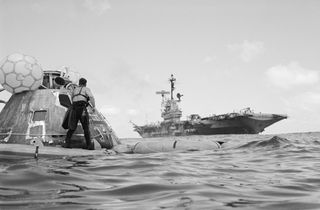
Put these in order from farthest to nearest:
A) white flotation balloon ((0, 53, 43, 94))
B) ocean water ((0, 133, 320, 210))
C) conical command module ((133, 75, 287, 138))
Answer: conical command module ((133, 75, 287, 138))
white flotation balloon ((0, 53, 43, 94))
ocean water ((0, 133, 320, 210))

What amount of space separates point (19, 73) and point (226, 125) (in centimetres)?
7139

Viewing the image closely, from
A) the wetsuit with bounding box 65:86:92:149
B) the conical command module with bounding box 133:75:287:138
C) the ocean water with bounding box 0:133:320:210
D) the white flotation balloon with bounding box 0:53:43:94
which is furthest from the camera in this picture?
the conical command module with bounding box 133:75:287:138

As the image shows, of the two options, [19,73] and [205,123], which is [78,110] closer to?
[19,73]

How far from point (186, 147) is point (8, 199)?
9.26m

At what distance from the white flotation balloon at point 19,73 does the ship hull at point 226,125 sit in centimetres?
6650

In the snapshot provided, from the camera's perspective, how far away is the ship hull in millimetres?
77688

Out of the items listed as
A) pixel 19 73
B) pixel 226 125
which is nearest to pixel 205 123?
pixel 226 125

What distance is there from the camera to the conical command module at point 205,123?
77.2 meters

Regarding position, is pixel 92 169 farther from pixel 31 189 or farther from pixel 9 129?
pixel 9 129

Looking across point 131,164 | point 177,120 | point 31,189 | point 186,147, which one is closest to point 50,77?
point 186,147

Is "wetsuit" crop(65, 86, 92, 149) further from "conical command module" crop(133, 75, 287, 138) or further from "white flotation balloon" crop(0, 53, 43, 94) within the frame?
"conical command module" crop(133, 75, 287, 138)

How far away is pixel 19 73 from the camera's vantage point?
40.4ft

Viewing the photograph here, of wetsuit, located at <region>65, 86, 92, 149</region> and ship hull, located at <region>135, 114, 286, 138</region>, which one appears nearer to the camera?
wetsuit, located at <region>65, 86, 92, 149</region>

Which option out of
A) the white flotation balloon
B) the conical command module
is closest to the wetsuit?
the white flotation balloon
